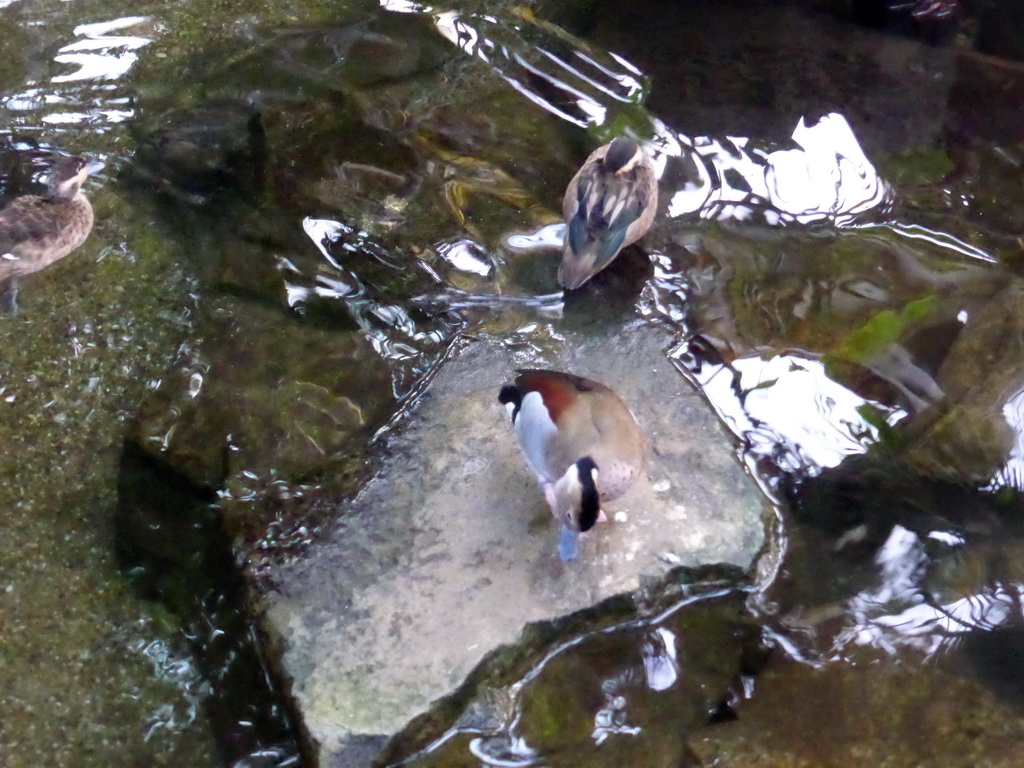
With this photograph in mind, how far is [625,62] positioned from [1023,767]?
4391 mm

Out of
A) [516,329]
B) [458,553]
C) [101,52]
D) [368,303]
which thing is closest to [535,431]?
A: [458,553]

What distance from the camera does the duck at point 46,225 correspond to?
4.23m

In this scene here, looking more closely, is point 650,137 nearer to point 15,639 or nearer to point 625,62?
point 625,62

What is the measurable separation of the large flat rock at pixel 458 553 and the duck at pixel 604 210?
0.64 metres

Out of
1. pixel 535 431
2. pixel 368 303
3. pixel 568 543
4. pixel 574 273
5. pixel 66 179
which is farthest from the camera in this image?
pixel 66 179

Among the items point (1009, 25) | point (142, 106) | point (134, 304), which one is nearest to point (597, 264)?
point (134, 304)

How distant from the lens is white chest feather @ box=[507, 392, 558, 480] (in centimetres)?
335

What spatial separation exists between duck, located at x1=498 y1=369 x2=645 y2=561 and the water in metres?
0.57

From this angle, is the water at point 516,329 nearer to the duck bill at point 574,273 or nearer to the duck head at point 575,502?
the duck bill at point 574,273

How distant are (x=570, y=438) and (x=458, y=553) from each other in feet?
2.13

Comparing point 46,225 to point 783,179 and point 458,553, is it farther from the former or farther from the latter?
point 783,179

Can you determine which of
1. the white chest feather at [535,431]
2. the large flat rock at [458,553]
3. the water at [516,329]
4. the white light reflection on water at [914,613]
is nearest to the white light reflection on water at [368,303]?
the water at [516,329]

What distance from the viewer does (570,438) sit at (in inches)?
131

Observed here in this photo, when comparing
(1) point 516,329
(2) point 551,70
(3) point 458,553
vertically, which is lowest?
(3) point 458,553
